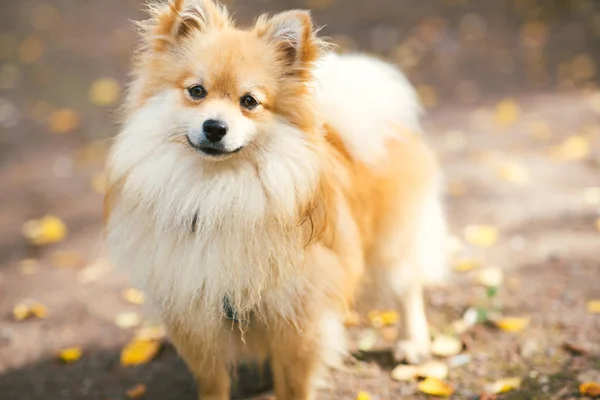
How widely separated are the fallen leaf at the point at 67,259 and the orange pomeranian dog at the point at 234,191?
178cm

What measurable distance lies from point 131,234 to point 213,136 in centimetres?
52

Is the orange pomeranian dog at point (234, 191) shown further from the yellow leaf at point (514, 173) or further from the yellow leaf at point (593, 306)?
the yellow leaf at point (514, 173)

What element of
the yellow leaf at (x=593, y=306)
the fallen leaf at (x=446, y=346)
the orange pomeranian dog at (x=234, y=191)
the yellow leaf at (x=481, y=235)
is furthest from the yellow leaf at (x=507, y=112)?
the orange pomeranian dog at (x=234, y=191)

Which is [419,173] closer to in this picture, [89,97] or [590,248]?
[590,248]

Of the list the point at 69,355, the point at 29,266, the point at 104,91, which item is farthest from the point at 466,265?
the point at 104,91

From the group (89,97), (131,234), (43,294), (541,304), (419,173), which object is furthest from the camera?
(89,97)

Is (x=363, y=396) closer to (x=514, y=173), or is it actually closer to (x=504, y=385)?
(x=504, y=385)

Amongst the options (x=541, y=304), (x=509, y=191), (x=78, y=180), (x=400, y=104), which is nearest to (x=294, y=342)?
(x=400, y=104)

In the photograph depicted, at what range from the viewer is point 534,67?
21.9 feet

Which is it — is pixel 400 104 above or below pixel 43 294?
above

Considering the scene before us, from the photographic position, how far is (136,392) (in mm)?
3006

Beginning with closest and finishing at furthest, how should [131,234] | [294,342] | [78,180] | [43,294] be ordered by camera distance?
1. [131,234]
2. [294,342]
3. [43,294]
4. [78,180]

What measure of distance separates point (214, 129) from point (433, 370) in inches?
63.8

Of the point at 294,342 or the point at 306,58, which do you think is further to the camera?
the point at 294,342
